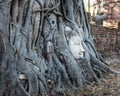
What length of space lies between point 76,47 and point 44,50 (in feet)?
3.76

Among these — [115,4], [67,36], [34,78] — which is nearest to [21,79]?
[34,78]

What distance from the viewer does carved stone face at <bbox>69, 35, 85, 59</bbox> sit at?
8414 mm

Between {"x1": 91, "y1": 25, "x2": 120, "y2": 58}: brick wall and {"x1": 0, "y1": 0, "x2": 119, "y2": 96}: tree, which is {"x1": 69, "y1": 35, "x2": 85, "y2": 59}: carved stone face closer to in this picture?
{"x1": 0, "y1": 0, "x2": 119, "y2": 96}: tree

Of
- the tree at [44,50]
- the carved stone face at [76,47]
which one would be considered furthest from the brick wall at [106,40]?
the carved stone face at [76,47]

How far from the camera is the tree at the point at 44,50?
20.5ft

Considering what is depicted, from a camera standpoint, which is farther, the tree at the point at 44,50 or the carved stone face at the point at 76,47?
the carved stone face at the point at 76,47

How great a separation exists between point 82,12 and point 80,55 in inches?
60.2

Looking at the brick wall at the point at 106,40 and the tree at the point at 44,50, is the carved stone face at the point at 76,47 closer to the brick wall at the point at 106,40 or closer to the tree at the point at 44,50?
the tree at the point at 44,50

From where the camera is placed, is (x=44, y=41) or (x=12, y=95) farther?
(x=44, y=41)

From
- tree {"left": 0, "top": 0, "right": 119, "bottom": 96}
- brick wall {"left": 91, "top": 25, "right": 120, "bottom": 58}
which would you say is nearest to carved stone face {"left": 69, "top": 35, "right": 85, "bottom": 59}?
tree {"left": 0, "top": 0, "right": 119, "bottom": 96}

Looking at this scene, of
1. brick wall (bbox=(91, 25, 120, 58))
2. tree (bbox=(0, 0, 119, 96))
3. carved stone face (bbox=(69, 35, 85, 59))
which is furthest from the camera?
brick wall (bbox=(91, 25, 120, 58))

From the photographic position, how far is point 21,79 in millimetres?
6395

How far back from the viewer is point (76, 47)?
8492 mm

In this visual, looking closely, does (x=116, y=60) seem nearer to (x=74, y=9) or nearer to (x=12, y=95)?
(x=74, y=9)
